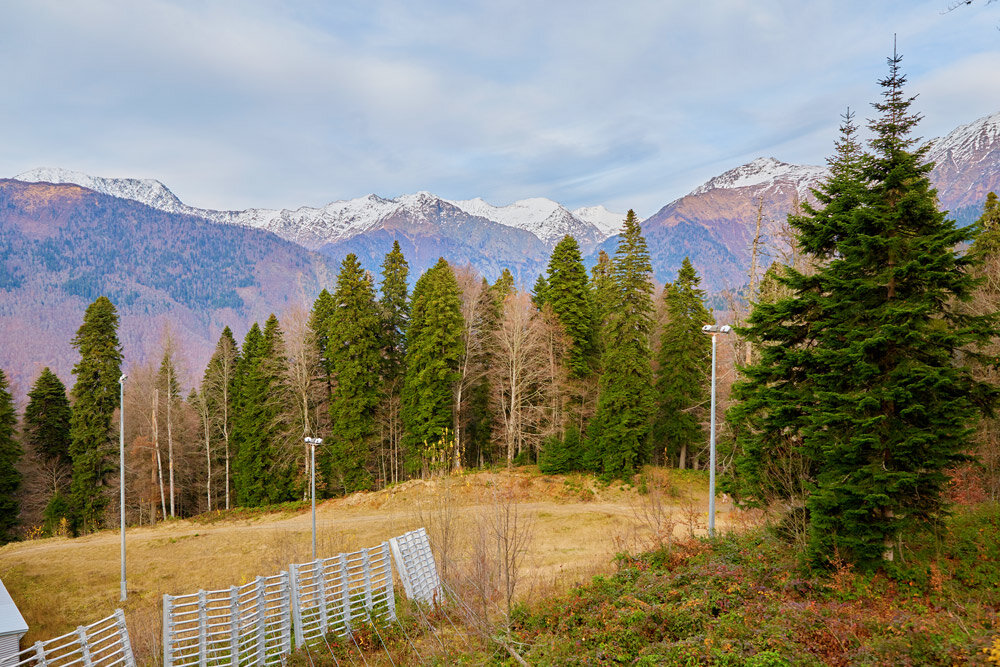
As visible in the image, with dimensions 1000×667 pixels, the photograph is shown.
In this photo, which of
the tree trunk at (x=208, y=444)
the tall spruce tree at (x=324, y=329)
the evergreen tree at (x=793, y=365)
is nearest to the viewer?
the evergreen tree at (x=793, y=365)

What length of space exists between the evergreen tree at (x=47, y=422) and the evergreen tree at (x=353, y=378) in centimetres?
2156

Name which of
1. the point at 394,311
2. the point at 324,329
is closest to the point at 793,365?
the point at 394,311

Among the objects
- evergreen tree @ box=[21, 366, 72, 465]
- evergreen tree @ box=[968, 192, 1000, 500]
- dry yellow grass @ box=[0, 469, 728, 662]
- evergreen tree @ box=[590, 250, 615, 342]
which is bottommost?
dry yellow grass @ box=[0, 469, 728, 662]

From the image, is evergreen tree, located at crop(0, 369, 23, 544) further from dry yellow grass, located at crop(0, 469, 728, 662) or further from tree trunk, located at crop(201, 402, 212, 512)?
tree trunk, located at crop(201, 402, 212, 512)

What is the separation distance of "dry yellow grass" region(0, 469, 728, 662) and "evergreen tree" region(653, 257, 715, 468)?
5218 millimetres

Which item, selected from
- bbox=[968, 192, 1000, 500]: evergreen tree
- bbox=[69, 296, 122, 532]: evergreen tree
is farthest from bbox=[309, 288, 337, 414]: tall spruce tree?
bbox=[968, 192, 1000, 500]: evergreen tree

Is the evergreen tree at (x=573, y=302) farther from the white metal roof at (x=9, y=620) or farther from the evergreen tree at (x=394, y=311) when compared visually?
the white metal roof at (x=9, y=620)

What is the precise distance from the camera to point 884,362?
29.6 feet

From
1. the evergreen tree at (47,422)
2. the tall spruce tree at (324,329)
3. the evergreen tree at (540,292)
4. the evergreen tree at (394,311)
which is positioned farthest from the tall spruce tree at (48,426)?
the evergreen tree at (540,292)

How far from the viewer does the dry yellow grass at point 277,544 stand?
664 inches

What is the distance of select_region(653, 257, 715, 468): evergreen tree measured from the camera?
3291cm

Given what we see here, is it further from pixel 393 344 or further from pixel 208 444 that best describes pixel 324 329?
pixel 208 444

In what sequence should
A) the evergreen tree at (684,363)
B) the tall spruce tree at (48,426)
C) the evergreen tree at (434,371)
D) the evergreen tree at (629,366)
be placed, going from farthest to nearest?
the tall spruce tree at (48,426) < the evergreen tree at (684,363) < the evergreen tree at (434,371) < the evergreen tree at (629,366)

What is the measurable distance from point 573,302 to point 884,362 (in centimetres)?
2269
